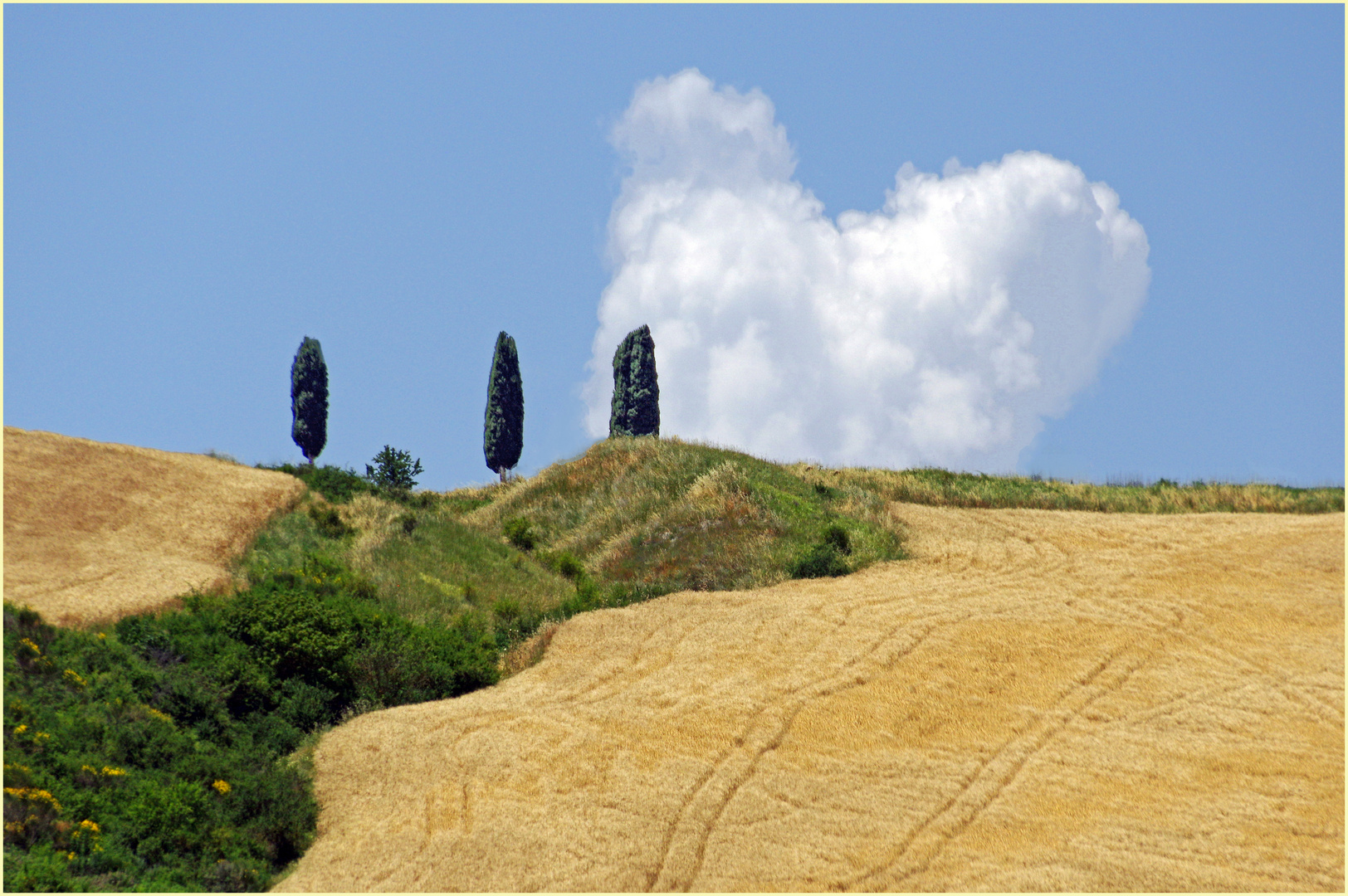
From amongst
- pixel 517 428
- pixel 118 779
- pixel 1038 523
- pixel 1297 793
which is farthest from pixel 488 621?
pixel 517 428

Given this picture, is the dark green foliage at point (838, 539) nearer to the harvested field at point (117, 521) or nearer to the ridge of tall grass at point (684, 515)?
the ridge of tall grass at point (684, 515)

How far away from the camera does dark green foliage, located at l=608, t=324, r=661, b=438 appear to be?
163 ft

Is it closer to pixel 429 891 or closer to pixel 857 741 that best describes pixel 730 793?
pixel 857 741

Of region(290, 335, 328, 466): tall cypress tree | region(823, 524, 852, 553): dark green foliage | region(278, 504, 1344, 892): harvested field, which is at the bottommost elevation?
region(278, 504, 1344, 892): harvested field

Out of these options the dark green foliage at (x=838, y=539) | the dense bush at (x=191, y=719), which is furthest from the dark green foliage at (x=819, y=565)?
the dense bush at (x=191, y=719)

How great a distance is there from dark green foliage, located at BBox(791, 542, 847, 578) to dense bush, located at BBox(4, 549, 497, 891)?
21.7 ft

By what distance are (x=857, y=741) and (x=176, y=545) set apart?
16101 mm

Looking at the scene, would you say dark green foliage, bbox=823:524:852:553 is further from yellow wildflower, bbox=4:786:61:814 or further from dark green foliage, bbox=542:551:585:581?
yellow wildflower, bbox=4:786:61:814

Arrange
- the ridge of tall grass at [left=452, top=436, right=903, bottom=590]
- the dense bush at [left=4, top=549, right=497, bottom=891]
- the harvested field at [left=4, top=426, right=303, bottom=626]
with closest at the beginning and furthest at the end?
1. the dense bush at [left=4, top=549, right=497, bottom=891]
2. the harvested field at [left=4, top=426, right=303, bottom=626]
3. the ridge of tall grass at [left=452, top=436, right=903, bottom=590]

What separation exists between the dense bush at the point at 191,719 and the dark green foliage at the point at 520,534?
951cm

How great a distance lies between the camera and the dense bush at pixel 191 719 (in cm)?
1241

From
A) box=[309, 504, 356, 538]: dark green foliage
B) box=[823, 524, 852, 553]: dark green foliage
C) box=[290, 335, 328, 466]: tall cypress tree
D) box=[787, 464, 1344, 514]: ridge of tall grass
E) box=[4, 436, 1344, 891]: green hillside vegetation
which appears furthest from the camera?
box=[290, 335, 328, 466]: tall cypress tree

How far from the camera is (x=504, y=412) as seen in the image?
4978 centimetres

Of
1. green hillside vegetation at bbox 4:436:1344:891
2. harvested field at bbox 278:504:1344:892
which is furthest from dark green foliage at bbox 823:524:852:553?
harvested field at bbox 278:504:1344:892
